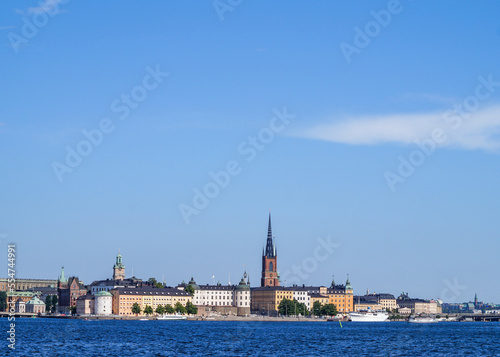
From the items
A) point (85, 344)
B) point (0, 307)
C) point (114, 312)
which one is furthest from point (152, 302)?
point (85, 344)

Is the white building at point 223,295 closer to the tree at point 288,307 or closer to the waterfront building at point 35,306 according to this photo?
the tree at point 288,307

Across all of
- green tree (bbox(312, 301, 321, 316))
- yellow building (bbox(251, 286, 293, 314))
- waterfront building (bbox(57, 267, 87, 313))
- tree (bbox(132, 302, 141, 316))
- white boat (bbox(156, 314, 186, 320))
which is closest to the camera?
white boat (bbox(156, 314, 186, 320))

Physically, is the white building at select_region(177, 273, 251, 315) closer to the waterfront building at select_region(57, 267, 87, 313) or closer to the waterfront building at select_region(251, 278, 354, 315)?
the waterfront building at select_region(251, 278, 354, 315)

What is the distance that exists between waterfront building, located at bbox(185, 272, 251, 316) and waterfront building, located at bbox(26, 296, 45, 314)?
32425 millimetres

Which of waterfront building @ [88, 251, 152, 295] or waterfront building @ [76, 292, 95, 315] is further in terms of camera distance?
waterfront building @ [88, 251, 152, 295]

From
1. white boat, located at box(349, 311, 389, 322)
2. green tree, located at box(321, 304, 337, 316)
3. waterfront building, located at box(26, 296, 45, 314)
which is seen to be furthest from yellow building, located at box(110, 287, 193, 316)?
white boat, located at box(349, 311, 389, 322)

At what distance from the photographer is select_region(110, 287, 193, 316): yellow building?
16475 cm

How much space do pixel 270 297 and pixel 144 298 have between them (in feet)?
112

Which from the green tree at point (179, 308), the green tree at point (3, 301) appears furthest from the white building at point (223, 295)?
the green tree at point (3, 301)

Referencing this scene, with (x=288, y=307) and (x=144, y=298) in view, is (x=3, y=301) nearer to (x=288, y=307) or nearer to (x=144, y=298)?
(x=144, y=298)

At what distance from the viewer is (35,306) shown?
18550 centimetres

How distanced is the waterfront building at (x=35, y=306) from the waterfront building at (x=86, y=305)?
17412 mm

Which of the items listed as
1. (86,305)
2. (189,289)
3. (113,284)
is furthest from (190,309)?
(113,284)

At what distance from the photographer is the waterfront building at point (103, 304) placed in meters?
162
